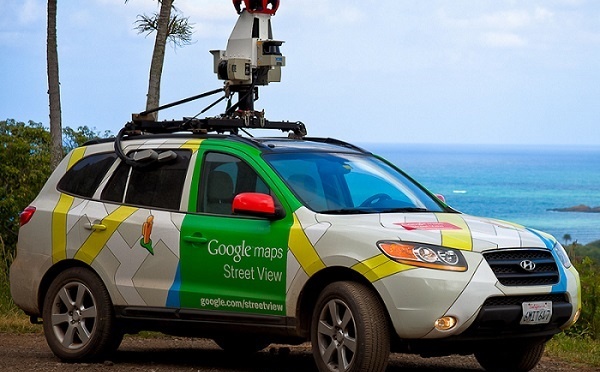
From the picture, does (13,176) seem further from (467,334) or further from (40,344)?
(467,334)

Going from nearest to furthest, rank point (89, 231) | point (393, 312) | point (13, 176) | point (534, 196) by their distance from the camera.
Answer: point (393, 312), point (89, 231), point (13, 176), point (534, 196)

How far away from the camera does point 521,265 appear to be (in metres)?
8.84

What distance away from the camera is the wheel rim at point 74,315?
10.6 meters

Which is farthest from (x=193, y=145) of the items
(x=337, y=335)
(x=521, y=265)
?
(x=521, y=265)

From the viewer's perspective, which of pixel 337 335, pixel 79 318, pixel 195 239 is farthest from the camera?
pixel 79 318

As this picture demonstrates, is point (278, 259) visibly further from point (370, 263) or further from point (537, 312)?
point (537, 312)

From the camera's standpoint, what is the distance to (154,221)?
10172 mm

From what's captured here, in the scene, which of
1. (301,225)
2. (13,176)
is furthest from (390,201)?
(13,176)

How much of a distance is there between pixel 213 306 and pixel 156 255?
0.67 m

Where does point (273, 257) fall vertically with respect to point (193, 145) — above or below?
below

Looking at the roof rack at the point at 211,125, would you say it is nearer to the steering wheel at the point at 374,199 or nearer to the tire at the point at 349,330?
the steering wheel at the point at 374,199

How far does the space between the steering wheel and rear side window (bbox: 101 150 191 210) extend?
146 centimetres

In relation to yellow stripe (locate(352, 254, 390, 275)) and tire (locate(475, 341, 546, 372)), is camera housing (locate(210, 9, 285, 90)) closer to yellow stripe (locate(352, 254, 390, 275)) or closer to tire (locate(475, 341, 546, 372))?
tire (locate(475, 341, 546, 372))

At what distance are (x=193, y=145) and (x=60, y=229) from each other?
1414 mm
